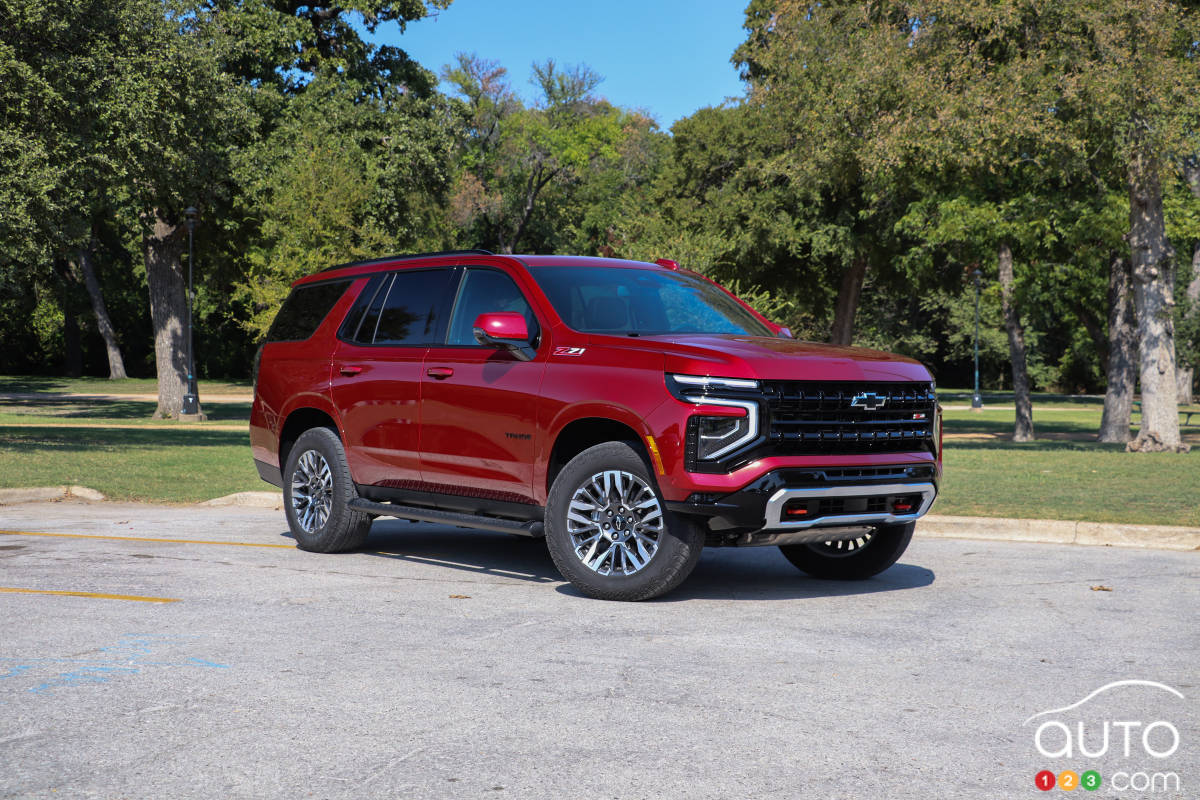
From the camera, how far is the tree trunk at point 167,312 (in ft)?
109

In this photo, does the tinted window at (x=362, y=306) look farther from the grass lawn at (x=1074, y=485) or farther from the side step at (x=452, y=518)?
the grass lawn at (x=1074, y=485)

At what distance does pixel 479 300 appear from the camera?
29.4ft

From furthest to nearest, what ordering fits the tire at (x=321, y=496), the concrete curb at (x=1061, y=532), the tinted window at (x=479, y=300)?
the concrete curb at (x=1061, y=532) → the tire at (x=321, y=496) → the tinted window at (x=479, y=300)

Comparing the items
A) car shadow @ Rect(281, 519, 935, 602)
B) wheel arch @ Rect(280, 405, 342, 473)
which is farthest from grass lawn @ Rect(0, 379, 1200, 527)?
wheel arch @ Rect(280, 405, 342, 473)

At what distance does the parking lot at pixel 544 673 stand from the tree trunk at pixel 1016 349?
61.6 feet

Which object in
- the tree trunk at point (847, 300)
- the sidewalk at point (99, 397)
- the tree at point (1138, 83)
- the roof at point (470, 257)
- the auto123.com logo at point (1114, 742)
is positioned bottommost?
the auto123.com logo at point (1114, 742)

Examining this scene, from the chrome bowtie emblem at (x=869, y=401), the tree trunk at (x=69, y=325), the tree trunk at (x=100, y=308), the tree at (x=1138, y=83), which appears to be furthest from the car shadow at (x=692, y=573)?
the tree trunk at (x=69, y=325)

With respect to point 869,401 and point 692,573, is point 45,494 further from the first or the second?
point 869,401

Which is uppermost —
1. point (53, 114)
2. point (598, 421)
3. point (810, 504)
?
point (53, 114)

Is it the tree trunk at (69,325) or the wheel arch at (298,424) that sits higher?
the tree trunk at (69,325)

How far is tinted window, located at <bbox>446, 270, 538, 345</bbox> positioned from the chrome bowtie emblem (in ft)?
7.58

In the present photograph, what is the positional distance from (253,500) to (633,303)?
6404 millimetres

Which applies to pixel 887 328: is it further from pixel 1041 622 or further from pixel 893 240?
pixel 1041 622

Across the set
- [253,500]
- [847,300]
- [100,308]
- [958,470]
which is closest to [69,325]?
[100,308]
